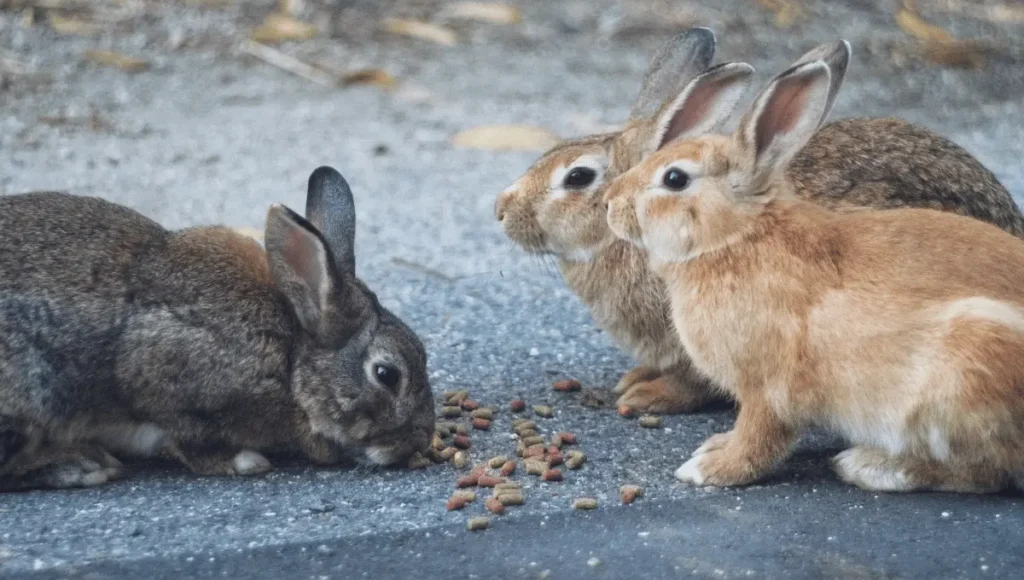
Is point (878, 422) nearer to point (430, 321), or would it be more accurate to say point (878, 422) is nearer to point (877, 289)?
point (877, 289)

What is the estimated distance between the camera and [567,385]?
17.5ft

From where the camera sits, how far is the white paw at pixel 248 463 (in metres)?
4.59

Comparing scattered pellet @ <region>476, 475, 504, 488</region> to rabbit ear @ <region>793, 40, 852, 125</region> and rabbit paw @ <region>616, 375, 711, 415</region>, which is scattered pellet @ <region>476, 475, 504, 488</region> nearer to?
rabbit paw @ <region>616, 375, 711, 415</region>

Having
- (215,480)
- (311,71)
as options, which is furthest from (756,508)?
(311,71)

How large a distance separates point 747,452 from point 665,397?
76cm

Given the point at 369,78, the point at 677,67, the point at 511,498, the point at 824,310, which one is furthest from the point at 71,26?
the point at 824,310

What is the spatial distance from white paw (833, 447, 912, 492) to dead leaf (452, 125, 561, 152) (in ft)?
12.5

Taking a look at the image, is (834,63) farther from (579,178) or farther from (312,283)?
(312,283)

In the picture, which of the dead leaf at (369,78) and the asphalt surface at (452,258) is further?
the dead leaf at (369,78)

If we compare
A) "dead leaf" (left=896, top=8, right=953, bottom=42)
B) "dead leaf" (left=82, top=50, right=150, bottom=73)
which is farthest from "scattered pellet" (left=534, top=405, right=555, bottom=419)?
"dead leaf" (left=896, top=8, right=953, bottom=42)

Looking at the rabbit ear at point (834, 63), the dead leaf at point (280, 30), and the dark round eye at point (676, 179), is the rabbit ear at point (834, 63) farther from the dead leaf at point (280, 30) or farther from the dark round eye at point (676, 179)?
the dead leaf at point (280, 30)

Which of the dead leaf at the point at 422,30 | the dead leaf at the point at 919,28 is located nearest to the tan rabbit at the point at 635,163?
the dead leaf at the point at 422,30

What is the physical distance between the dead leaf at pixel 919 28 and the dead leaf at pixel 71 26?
545 cm

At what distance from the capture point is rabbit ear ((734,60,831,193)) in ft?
14.0
